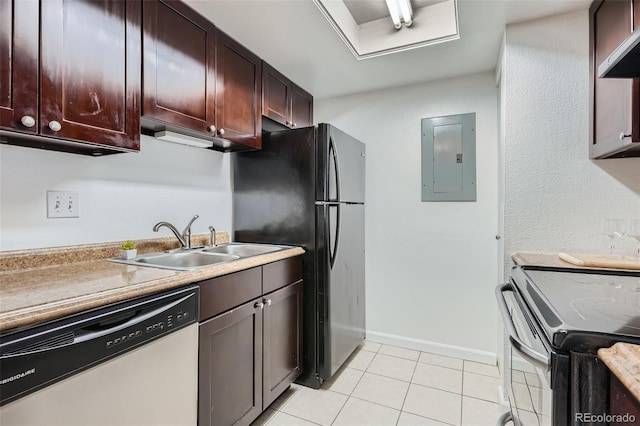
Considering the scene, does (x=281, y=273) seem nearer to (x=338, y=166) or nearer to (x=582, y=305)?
(x=338, y=166)

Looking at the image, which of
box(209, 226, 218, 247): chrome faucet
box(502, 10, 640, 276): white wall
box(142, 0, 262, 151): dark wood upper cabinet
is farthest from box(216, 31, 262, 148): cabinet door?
box(502, 10, 640, 276): white wall

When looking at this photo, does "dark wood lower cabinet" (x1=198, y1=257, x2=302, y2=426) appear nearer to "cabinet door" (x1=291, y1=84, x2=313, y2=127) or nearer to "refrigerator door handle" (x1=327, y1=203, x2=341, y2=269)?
"refrigerator door handle" (x1=327, y1=203, x2=341, y2=269)

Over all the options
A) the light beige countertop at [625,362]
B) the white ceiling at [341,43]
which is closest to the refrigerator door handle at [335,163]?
the white ceiling at [341,43]

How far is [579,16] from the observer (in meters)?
1.73

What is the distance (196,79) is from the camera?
168cm

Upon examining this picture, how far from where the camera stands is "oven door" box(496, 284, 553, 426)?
82 centimetres

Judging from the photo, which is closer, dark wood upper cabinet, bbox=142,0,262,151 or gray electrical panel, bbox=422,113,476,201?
dark wood upper cabinet, bbox=142,0,262,151

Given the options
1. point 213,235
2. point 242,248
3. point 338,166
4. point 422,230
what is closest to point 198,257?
point 213,235

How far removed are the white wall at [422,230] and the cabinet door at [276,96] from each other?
58 centimetres

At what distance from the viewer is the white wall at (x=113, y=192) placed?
1297 mm

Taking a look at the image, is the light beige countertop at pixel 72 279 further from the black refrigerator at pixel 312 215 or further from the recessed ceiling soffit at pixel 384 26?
the recessed ceiling soffit at pixel 384 26

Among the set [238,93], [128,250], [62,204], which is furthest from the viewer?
[238,93]

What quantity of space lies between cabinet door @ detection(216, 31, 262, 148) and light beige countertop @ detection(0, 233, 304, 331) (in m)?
0.82

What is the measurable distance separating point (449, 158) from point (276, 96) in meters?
1.44
